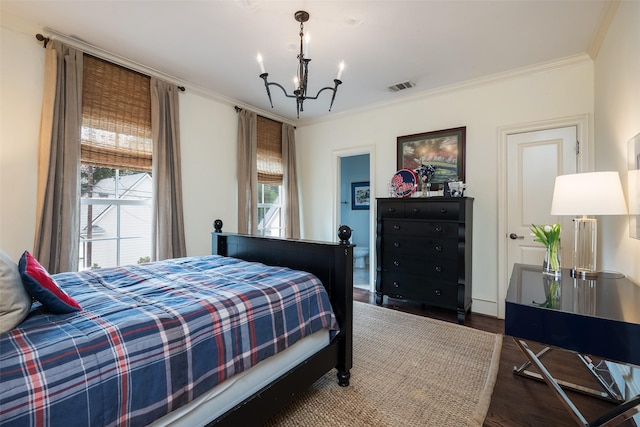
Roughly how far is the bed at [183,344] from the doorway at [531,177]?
2303 mm

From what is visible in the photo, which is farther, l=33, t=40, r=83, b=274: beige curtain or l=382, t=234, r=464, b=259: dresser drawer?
l=382, t=234, r=464, b=259: dresser drawer

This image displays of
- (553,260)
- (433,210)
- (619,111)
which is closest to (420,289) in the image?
Result: (433,210)

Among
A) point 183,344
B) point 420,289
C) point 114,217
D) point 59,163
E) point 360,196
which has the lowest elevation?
point 420,289

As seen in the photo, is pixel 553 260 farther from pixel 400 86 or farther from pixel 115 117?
pixel 115 117

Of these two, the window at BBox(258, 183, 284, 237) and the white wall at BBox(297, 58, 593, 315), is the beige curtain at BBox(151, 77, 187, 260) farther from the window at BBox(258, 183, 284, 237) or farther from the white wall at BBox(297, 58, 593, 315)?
the white wall at BBox(297, 58, 593, 315)

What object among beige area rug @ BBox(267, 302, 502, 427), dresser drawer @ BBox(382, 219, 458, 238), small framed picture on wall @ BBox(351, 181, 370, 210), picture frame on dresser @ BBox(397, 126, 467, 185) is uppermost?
picture frame on dresser @ BBox(397, 126, 467, 185)

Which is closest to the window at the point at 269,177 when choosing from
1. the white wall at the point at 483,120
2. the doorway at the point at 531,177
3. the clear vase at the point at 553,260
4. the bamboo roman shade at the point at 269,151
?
the bamboo roman shade at the point at 269,151

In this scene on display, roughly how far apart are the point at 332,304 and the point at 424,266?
178 centimetres

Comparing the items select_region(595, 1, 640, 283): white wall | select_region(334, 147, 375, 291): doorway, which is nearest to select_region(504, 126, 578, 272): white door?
select_region(595, 1, 640, 283): white wall

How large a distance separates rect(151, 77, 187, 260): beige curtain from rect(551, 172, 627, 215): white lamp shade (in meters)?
3.44

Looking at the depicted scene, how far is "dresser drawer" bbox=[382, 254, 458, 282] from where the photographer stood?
122 inches

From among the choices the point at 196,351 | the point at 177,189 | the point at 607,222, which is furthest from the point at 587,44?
the point at 177,189

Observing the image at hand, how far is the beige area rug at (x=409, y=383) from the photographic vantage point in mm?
1642

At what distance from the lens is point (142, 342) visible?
1.01 m
